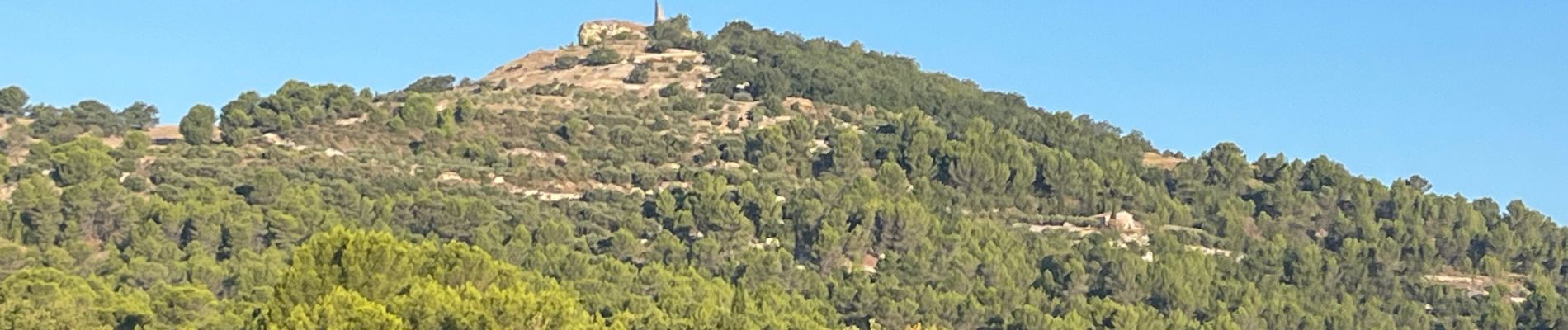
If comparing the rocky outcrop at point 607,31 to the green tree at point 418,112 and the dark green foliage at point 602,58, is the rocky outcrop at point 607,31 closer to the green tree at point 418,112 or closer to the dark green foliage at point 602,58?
the dark green foliage at point 602,58

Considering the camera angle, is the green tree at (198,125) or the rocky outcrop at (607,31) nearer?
the green tree at (198,125)

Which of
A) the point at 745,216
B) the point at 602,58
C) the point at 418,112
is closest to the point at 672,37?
the point at 602,58

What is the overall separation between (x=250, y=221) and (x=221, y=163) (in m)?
12.2

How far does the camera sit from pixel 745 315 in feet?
202

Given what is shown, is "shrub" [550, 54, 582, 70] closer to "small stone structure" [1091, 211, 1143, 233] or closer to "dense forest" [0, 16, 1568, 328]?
"dense forest" [0, 16, 1568, 328]

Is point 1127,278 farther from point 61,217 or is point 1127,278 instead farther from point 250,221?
point 61,217

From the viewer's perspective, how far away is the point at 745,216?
81.8 m

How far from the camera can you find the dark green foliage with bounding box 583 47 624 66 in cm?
11119

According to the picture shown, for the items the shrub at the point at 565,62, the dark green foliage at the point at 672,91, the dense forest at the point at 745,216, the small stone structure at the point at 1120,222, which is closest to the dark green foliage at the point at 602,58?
the shrub at the point at 565,62

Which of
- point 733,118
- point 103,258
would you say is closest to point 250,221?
point 103,258

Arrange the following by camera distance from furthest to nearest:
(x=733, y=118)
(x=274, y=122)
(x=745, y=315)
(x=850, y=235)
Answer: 1. (x=733, y=118)
2. (x=274, y=122)
3. (x=850, y=235)
4. (x=745, y=315)

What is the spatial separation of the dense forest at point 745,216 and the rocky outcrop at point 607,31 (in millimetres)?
12403

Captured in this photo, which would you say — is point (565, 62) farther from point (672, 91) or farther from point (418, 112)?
point (418, 112)

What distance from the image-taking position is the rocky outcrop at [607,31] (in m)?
119
